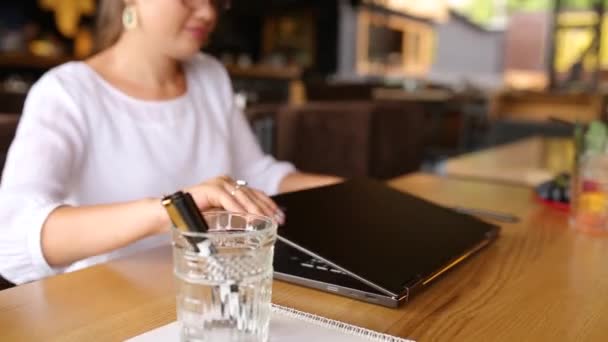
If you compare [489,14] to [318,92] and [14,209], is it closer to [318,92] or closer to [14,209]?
[318,92]

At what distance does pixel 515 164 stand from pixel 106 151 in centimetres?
105

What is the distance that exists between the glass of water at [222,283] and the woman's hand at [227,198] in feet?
0.60

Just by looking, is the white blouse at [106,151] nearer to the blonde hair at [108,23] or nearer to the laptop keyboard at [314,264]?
the blonde hair at [108,23]

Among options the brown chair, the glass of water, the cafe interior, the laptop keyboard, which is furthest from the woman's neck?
the brown chair

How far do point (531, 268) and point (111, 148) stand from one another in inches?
28.0

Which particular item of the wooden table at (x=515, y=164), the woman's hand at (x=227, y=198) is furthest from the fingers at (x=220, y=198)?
the wooden table at (x=515, y=164)

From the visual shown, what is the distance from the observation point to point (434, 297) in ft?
1.97

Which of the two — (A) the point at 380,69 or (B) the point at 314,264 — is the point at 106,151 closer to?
(B) the point at 314,264

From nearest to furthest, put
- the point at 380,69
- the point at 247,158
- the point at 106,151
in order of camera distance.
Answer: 1. the point at 106,151
2. the point at 247,158
3. the point at 380,69

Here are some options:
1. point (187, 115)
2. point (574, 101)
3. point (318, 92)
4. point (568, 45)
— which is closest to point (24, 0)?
point (318, 92)

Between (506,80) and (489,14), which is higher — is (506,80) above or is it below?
below

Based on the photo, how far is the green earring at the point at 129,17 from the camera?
1.11 metres

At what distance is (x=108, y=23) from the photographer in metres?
1.20

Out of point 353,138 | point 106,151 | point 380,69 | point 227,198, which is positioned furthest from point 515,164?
point 380,69
